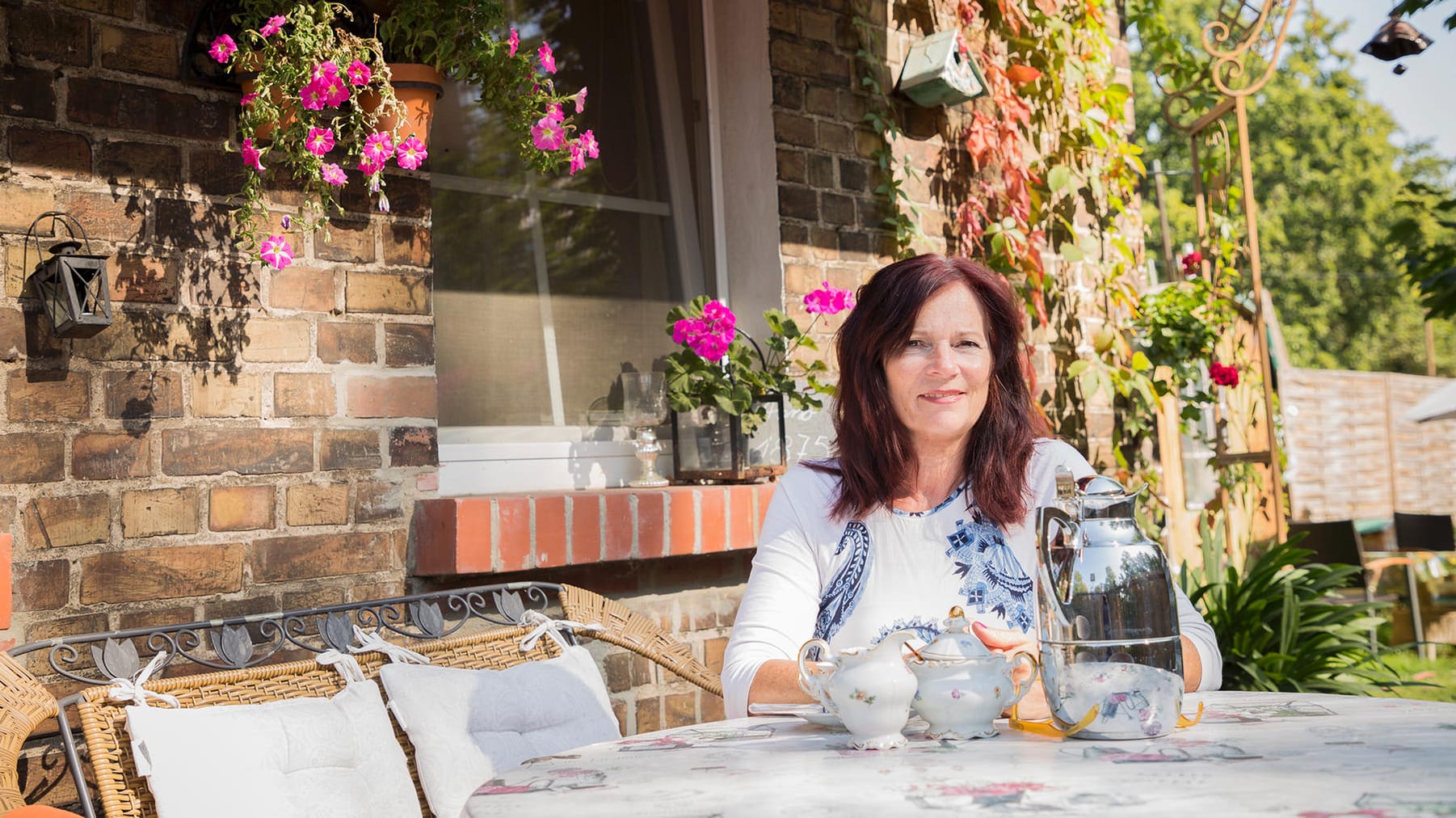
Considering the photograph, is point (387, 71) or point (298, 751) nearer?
point (298, 751)

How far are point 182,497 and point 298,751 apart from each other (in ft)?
1.79

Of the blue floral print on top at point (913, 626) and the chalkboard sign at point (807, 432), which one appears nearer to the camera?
the blue floral print on top at point (913, 626)

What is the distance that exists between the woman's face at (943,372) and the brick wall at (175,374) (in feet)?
3.19

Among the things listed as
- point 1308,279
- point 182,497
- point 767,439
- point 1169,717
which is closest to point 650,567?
point 767,439

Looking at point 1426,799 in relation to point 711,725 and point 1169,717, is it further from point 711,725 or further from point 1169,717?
point 711,725

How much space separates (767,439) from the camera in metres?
2.79

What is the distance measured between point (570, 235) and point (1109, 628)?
6.20 feet

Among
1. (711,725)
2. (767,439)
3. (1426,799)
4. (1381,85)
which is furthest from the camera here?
(1381,85)

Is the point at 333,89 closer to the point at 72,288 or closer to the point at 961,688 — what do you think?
the point at 72,288

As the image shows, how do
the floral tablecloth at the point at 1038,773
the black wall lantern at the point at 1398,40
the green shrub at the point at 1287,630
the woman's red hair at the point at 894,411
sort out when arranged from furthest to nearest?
the black wall lantern at the point at 1398,40
the green shrub at the point at 1287,630
the woman's red hair at the point at 894,411
the floral tablecloth at the point at 1038,773

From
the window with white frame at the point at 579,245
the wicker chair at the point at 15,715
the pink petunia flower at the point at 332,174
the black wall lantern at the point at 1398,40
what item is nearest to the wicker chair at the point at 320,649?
the wicker chair at the point at 15,715

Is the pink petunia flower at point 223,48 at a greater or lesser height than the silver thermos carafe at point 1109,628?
greater

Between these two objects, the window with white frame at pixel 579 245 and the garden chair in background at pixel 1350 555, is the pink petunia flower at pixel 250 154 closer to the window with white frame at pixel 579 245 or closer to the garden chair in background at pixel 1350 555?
the window with white frame at pixel 579 245

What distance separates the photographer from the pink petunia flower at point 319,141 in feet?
6.59
